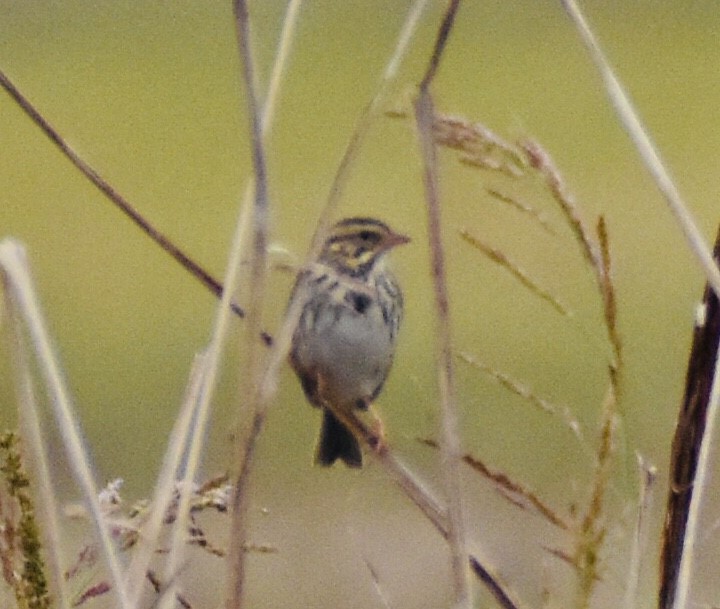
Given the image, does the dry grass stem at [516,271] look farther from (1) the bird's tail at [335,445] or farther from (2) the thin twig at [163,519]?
(1) the bird's tail at [335,445]

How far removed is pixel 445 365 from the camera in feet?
6.28

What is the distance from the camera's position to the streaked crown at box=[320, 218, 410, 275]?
3877mm

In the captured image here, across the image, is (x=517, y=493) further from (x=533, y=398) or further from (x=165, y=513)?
(x=165, y=513)

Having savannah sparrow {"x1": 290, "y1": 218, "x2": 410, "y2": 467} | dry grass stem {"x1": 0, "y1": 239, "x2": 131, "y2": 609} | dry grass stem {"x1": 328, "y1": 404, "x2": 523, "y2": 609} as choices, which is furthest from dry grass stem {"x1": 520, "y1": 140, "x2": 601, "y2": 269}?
savannah sparrow {"x1": 290, "y1": 218, "x2": 410, "y2": 467}

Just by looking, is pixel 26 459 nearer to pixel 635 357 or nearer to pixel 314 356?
pixel 314 356

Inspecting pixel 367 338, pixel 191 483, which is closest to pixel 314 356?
pixel 367 338

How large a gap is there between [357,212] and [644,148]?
8.74 meters

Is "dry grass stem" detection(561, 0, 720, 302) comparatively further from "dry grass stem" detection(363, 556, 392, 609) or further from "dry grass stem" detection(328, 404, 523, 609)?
"dry grass stem" detection(363, 556, 392, 609)

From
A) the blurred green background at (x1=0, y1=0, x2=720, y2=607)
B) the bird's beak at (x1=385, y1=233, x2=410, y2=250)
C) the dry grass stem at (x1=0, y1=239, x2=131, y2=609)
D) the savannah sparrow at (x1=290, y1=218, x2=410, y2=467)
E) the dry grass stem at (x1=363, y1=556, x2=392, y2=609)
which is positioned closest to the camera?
the dry grass stem at (x1=0, y1=239, x2=131, y2=609)

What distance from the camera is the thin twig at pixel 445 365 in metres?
1.88

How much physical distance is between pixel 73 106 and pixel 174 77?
1.45 metres

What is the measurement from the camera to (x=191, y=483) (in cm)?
200

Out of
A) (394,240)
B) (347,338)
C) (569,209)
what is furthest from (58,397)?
(394,240)

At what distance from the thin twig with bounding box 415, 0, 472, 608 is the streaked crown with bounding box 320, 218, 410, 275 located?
194cm
